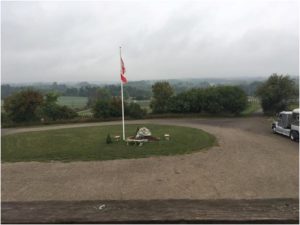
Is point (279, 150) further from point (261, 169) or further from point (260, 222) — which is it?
point (260, 222)

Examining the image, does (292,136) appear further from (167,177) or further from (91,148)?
(91,148)

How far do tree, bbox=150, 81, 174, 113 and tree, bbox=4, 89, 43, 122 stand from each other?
13.2 meters

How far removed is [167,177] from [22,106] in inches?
1035

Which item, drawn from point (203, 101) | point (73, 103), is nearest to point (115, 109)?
point (203, 101)

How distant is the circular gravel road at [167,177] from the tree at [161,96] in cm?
1783

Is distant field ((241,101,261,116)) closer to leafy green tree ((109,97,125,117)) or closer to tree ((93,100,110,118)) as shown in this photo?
leafy green tree ((109,97,125,117))

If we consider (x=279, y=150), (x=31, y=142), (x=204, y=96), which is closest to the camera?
(x=279, y=150)

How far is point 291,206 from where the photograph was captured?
6.20 metres

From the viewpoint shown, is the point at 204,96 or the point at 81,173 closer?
the point at 81,173

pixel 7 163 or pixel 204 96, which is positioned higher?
pixel 204 96

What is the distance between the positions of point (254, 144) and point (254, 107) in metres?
20.2

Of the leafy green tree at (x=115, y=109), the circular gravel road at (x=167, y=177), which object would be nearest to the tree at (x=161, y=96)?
the leafy green tree at (x=115, y=109)

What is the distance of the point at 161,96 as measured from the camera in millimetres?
31781

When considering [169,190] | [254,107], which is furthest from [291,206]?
[254,107]
